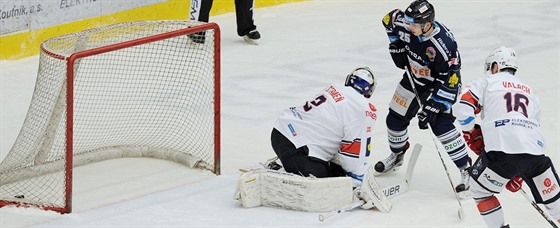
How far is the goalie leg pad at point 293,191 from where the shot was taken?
6.32 m

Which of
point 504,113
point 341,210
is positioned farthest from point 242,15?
point 504,113

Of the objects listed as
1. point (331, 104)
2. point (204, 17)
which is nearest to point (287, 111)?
point (331, 104)

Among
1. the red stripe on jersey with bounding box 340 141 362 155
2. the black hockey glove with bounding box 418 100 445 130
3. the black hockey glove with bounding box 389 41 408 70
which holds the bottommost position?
the red stripe on jersey with bounding box 340 141 362 155

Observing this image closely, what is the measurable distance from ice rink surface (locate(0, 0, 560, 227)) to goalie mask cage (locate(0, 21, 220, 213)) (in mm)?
117

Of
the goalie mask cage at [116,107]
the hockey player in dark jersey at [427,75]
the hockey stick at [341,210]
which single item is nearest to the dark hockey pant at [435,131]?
the hockey player in dark jersey at [427,75]

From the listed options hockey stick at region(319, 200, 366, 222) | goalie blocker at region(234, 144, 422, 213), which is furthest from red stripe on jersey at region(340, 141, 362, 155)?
hockey stick at region(319, 200, 366, 222)

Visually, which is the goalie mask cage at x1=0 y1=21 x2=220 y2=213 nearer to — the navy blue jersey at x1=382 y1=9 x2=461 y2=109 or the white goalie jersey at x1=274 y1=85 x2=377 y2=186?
the white goalie jersey at x1=274 y1=85 x2=377 y2=186

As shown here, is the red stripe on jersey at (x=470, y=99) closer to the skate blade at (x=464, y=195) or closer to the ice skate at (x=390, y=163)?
the skate blade at (x=464, y=195)

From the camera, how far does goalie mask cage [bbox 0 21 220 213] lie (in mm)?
6562

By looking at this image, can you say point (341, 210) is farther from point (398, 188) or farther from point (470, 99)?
point (470, 99)

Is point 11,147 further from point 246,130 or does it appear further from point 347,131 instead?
point 347,131

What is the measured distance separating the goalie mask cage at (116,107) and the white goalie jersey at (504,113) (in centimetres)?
168

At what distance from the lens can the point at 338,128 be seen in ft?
21.1

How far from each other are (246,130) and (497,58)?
2.26 m
